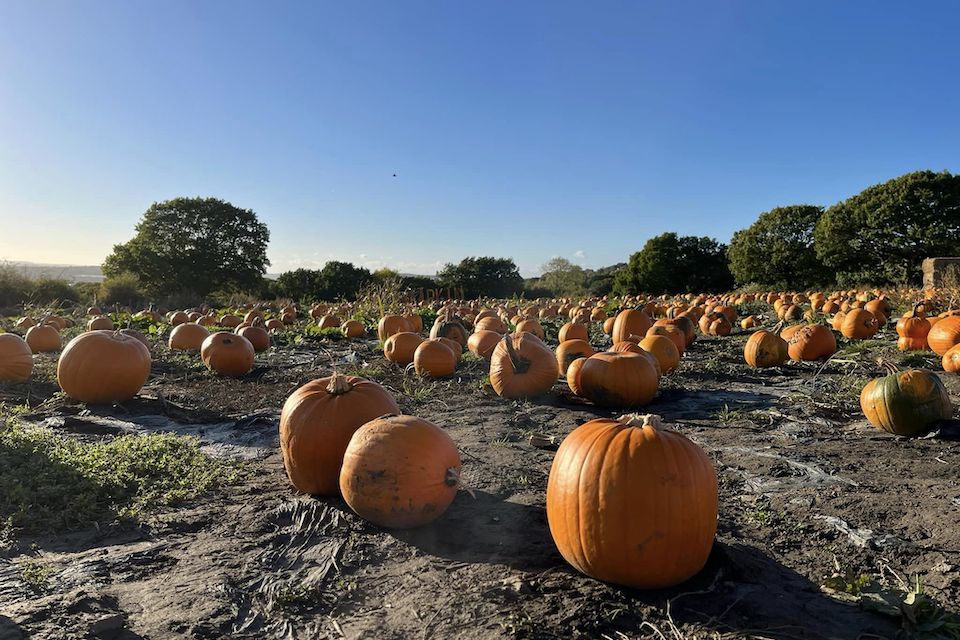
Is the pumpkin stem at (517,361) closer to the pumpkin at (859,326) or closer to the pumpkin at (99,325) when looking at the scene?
the pumpkin at (859,326)

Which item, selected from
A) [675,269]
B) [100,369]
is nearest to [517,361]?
[100,369]

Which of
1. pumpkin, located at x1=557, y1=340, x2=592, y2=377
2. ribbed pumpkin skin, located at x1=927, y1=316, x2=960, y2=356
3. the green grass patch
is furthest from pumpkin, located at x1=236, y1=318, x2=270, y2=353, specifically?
ribbed pumpkin skin, located at x1=927, y1=316, x2=960, y2=356

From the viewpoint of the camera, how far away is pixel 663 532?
7.29 ft

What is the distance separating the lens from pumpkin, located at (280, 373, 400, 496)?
331 centimetres

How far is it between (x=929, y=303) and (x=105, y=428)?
12.9 metres

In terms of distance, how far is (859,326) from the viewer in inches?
343

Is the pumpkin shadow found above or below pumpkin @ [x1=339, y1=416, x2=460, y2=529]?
below

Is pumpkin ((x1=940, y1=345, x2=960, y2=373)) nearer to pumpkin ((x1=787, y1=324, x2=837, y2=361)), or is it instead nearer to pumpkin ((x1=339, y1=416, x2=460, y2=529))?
pumpkin ((x1=787, y1=324, x2=837, y2=361))

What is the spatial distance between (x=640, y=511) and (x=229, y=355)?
22.2 ft

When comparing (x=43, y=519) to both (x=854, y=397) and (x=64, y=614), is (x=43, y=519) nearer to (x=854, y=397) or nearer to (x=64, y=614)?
(x=64, y=614)

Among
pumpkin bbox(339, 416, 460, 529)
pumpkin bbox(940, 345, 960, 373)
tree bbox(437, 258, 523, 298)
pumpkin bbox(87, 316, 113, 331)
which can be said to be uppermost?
tree bbox(437, 258, 523, 298)

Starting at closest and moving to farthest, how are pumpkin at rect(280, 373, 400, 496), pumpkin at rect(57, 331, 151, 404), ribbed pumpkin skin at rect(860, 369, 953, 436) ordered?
pumpkin at rect(280, 373, 400, 496), ribbed pumpkin skin at rect(860, 369, 953, 436), pumpkin at rect(57, 331, 151, 404)

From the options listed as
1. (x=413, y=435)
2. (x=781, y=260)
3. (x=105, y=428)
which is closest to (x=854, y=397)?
(x=413, y=435)

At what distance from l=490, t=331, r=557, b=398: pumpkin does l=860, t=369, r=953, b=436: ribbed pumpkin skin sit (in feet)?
9.12
